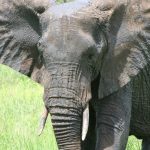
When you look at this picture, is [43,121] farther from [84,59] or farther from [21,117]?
[21,117]

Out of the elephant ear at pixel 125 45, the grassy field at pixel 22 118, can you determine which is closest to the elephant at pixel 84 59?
the elephant ear at pixel 125 45

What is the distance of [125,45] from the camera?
224 inches

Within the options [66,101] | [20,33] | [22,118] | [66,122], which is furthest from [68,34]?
[22,118]

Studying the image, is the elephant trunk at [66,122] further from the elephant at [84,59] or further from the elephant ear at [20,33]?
the elephant ear at [20,33]

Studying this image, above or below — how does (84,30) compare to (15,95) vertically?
above

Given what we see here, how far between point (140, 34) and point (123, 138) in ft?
2.03

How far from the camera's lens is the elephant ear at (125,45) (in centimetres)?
561

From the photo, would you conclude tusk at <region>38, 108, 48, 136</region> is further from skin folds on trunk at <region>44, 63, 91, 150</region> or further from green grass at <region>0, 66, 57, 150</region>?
green grass at <region>0, 66, 57, 150</region>

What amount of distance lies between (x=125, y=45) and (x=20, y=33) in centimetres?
68

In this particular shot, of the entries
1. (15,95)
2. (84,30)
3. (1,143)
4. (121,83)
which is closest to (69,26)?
(84,30)

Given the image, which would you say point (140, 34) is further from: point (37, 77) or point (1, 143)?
point (1, 143)

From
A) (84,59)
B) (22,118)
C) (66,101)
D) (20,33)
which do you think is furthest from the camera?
(22,118)

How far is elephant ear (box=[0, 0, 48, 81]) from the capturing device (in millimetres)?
5812

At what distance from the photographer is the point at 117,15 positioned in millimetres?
5637
